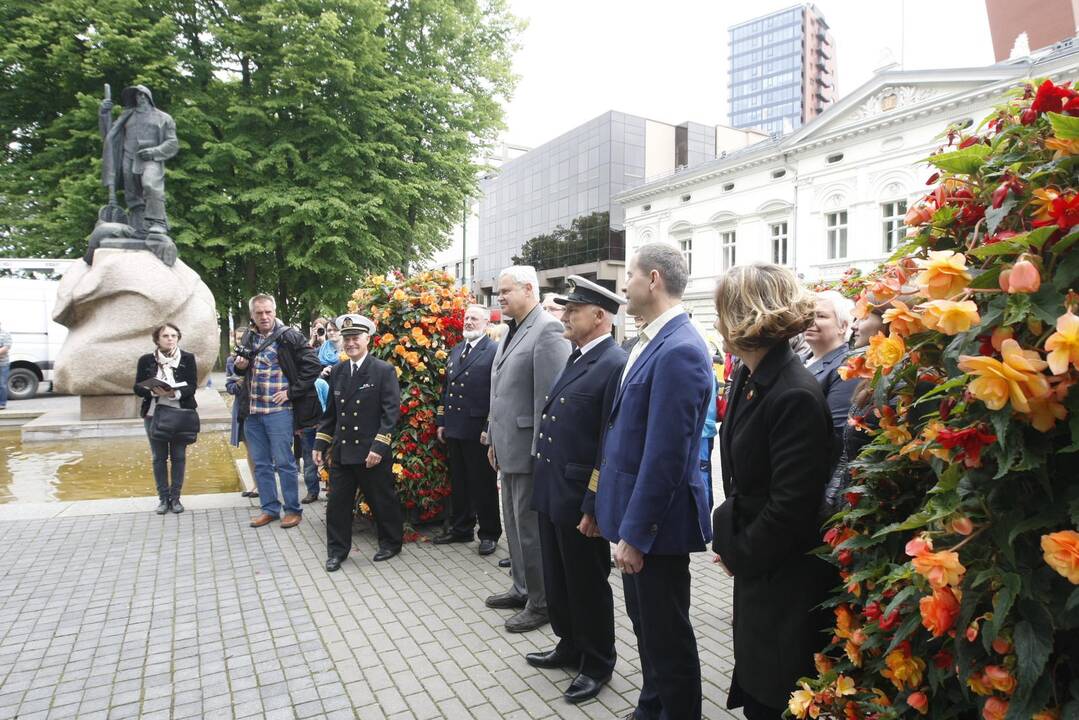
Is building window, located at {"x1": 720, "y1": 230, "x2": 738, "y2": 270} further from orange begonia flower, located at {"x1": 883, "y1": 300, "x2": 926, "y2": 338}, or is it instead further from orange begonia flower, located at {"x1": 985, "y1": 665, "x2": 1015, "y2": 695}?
orange begonia flower, located at {"x1": 985, "y1": 665, "x2": 1015, "y2": 695}

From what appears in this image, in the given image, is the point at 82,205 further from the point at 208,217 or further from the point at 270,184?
the point at 270,184

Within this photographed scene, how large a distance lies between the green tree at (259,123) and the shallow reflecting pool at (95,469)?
28.0 ft

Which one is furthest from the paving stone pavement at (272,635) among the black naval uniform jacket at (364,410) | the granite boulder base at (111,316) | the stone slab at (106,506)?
the granite boulder base at (111,316)

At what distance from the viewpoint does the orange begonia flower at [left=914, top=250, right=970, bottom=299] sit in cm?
129

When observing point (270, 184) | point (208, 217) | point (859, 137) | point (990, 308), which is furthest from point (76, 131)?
point (859, 137)

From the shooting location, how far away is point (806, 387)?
2195 mm

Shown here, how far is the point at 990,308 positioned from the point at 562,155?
175 feet

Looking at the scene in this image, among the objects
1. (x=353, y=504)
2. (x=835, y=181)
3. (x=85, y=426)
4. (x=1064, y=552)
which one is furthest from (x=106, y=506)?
(x=835, y=181)

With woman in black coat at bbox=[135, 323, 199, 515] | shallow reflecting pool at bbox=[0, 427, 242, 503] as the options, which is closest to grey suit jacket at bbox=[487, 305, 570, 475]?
woman in black coat at bbox=[135, 323, 199, 515]

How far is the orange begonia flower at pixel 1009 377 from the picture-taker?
1.10 metres

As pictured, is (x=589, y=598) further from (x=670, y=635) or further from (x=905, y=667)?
(x=905, y=667)

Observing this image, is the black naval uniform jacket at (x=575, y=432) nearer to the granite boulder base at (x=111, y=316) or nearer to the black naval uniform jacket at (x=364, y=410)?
the black naval uniform jacket at (x=364, y=410)

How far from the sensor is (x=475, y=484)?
18.4ft

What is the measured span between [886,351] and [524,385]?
305 cm
